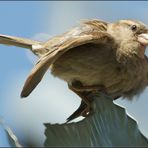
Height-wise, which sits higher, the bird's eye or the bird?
the bird's eye

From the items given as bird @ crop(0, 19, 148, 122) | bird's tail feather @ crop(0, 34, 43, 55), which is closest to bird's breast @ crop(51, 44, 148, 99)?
bird @ crop(0, 19, 148, 122)

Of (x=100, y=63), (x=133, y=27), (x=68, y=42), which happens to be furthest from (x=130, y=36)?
(x=68, y=42)

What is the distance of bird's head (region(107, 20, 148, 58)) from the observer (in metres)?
1.98

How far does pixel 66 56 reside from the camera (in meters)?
1.92

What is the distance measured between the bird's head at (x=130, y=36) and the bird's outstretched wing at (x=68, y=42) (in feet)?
0.26

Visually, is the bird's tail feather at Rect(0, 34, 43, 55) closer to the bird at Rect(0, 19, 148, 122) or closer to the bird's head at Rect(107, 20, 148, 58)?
the bird at Rect(0, 19, 148, 122)

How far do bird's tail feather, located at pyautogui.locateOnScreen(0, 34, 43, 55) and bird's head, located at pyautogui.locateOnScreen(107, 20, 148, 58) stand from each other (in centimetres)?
35

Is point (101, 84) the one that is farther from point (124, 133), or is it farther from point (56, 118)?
point (124, 133)

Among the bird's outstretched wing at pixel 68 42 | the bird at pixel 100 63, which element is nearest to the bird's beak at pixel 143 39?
the bird at pixel 100 63

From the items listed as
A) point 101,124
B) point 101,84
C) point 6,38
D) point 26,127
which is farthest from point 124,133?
point 6,38

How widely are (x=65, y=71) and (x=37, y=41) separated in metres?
0.31

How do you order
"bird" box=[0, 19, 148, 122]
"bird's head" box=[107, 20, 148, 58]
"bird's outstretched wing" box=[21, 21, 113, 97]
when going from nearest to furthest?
"bird's outstretched wing" box=[21, 21, 113, 97], "bird" box=[0, 19, 148, 122], "bird's head" box=[107, 20, 148, 58]

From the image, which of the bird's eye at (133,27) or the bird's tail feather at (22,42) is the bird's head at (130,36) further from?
the bird's tail feather at (22,42)

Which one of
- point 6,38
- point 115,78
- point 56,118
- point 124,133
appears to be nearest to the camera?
point 124,133
